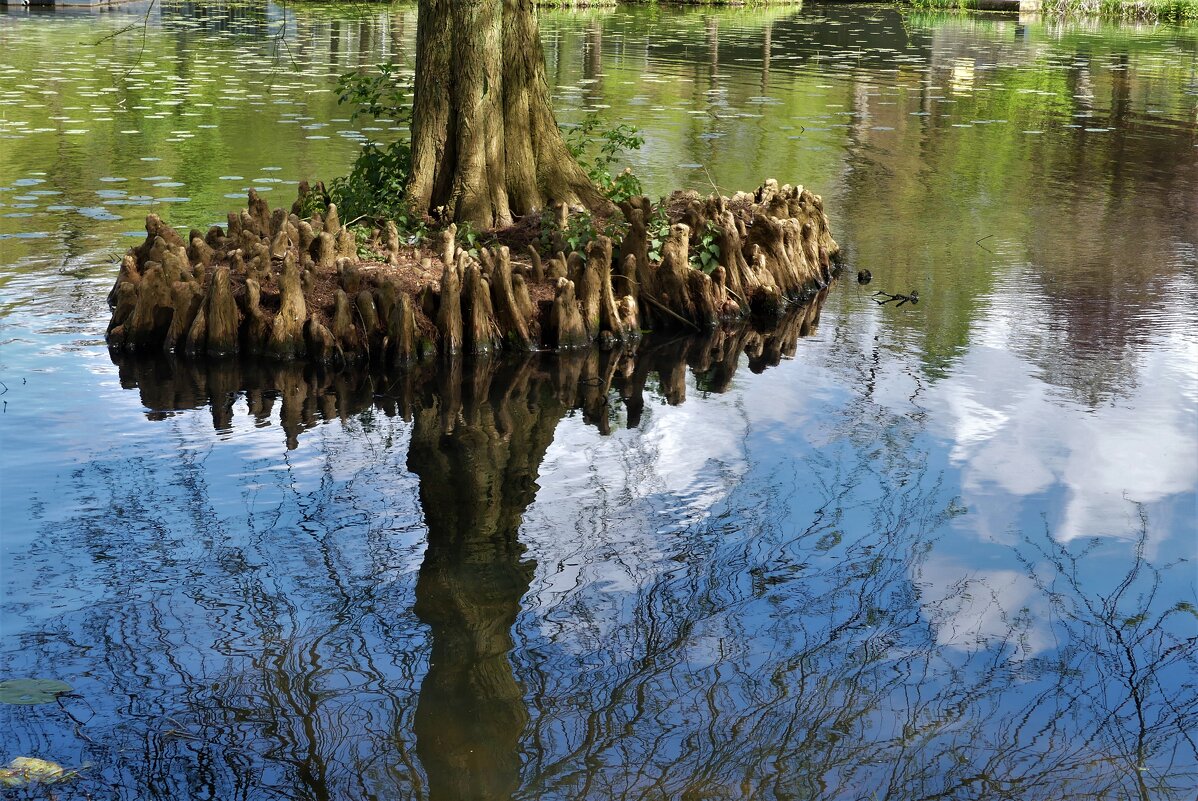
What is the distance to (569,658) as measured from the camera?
604 cm

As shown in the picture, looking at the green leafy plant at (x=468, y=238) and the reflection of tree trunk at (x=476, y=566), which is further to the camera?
the green leafy plant at (x=468, y=238)

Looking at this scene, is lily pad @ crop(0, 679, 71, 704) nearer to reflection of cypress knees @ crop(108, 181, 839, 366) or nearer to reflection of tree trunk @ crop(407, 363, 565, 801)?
Result: reflection of tree trunk @ crop(407, 363, 565, 801)

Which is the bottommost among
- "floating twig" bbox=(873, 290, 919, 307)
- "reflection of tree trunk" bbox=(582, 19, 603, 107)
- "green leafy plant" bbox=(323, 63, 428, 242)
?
"floating twig" bbox=(873, 290, 919, 307)

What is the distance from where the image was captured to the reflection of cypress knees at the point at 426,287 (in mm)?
10336

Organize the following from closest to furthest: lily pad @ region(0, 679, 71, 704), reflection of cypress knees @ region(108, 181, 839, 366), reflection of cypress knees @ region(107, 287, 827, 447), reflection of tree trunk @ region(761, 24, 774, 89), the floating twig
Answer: lily pad @ region(0, 679, 71, 704) → reflection of cypress knees @ region(107, 287, 827, 447) → reflection of cypress knees @ region(108, 181, 839, 366) → the floating twig → reflection of tree trunk @ region(761, 24, 774, 89)

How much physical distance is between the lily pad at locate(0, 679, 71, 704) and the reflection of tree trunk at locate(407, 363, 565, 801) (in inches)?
62.9

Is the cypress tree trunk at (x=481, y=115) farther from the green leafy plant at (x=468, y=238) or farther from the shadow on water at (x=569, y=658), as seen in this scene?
the shadow on water at (x=569, y=658)

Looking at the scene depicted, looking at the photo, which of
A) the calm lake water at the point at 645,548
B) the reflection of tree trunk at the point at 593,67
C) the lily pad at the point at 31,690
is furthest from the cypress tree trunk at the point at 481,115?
the reflection of tree trunk at the point at 593,67

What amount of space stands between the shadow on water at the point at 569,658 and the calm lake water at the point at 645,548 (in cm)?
2

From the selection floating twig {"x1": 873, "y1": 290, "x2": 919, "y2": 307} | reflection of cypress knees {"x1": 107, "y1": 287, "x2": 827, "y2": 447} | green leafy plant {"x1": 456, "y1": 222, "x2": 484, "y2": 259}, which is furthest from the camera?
floating twig {"x1": 873, "y1": 290, "x2": 919, "y2": 307}

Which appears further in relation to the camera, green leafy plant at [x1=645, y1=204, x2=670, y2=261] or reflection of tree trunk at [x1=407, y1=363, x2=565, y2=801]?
green leafy plant at [x1=645, y1=204, x2=670, y2=261]

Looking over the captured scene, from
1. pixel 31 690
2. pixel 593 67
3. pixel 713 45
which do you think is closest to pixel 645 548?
pixel 31 690

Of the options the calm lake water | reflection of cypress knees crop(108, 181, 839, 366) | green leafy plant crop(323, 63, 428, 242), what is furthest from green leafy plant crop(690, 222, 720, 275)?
green leafy plant crop(323, 63, 428, 242)

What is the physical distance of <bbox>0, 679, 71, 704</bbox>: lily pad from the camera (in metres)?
5.48
